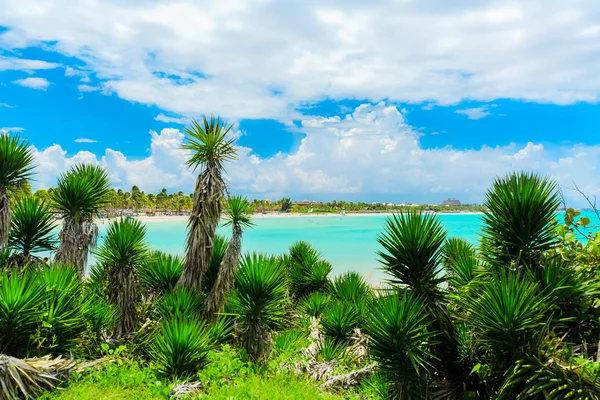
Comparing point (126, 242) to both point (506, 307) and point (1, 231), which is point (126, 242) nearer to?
point (1, 231)

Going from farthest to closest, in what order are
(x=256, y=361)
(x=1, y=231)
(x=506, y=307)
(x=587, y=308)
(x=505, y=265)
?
(x=1, y=231) → (x=256, y=361) → (x=505, y=265) → (x=587, y=308) → (x=506, y=307)

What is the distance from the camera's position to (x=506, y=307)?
3.76 metres

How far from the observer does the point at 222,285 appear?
699 cm

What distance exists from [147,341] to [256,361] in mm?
1853

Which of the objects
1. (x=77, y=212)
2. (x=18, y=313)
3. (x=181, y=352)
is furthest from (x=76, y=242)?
(x=181, y=352)

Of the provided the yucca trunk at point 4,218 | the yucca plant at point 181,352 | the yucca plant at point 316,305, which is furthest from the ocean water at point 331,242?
the yucca plant at point 181,352

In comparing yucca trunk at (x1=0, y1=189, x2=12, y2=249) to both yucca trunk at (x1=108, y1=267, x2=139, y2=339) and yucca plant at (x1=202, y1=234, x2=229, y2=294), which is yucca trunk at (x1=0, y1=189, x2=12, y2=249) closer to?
yucca trunk at (x1=108, y1=267, x2=139, y2=339)

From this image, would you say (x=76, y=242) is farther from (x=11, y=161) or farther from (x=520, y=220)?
(x=520, y=220)

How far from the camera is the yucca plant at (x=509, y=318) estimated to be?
12.2 ft

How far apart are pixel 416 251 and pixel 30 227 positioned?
6.83 metres

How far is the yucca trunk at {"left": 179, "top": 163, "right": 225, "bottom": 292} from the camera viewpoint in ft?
23.4

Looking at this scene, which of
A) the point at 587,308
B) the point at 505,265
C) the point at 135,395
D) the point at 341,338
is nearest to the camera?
the point at 587,308

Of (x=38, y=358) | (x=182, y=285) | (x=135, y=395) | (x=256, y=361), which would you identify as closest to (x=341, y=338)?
(x=256, y=361)

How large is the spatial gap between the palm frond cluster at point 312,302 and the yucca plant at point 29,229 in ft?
0.08
